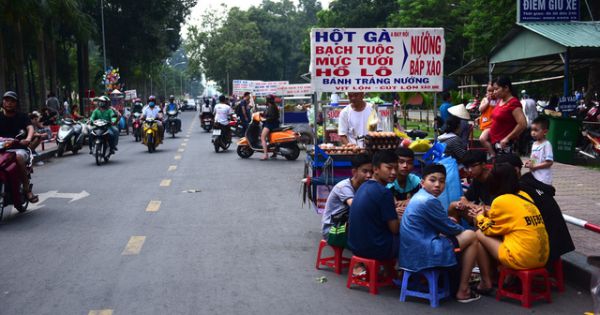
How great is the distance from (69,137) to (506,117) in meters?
15.1

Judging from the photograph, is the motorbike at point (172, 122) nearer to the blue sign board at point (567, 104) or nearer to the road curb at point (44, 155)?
the road curb at point (44, 155)

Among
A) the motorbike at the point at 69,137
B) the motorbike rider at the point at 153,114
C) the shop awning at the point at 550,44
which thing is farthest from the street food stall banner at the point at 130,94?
the shop awning at the point at 550,44

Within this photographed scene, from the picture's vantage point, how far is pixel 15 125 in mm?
9844

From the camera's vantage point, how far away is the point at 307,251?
726cm

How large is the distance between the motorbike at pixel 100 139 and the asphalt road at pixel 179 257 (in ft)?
12.6

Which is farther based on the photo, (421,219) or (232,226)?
(232,226)

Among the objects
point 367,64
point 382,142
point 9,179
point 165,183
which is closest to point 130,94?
point 165,183

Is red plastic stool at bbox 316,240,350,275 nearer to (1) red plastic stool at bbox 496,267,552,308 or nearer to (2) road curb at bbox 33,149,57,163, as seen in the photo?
(1) red plastic stool at bbox 496,267,552,308

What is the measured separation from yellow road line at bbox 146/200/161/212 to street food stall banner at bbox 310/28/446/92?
3.48 metres

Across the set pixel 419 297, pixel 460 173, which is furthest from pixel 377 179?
pixel 460 173

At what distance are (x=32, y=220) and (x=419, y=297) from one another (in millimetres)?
5990

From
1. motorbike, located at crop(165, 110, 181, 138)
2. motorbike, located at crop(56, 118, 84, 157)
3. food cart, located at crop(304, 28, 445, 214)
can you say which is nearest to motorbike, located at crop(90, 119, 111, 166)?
motorbike, located at crop(56, 118, 84, 157)

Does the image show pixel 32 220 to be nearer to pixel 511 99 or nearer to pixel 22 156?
pixel 22 156

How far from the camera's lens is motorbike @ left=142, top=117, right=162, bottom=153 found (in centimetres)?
1995
